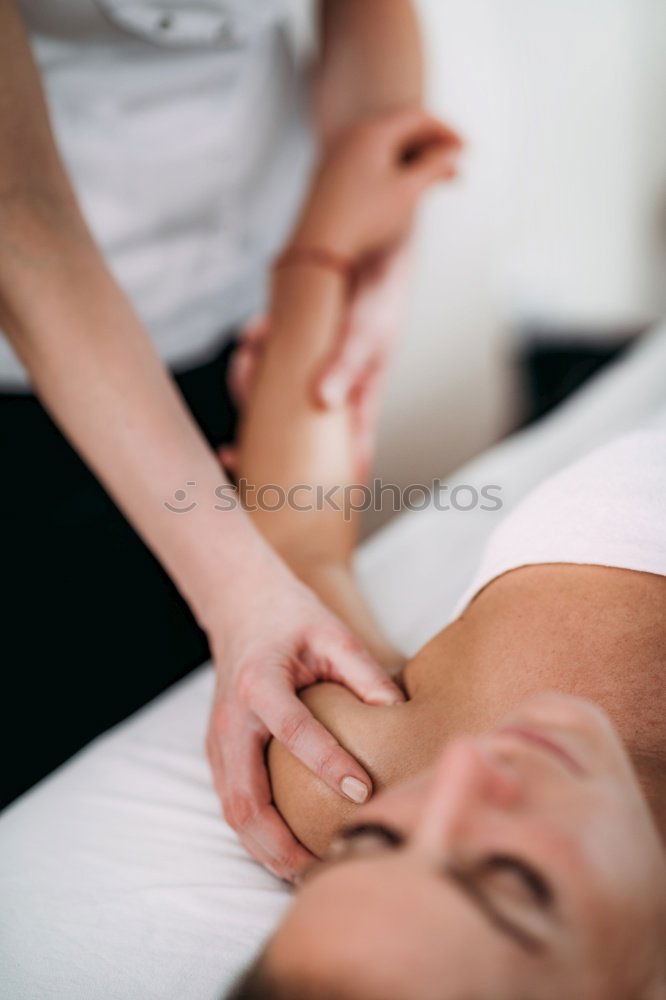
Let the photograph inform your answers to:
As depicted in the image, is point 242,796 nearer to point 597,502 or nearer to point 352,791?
point 352,791

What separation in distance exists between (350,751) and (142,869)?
214 mm

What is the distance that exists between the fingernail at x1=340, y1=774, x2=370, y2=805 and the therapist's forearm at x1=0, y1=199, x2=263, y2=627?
0.65 ft

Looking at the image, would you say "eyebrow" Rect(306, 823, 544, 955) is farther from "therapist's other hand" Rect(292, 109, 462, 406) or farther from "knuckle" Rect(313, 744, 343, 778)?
"therapist's other hand" Rect(292, 109, 462, 406)

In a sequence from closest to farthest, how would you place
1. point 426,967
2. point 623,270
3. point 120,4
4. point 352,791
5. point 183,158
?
point 426,967 < point 352,791 < point 120,4 < point 183,158 < point 623,270

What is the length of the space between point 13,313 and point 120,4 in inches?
17.0

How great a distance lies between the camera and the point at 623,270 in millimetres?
2934

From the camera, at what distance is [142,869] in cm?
73

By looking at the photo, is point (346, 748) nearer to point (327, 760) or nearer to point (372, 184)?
point (327, 760)

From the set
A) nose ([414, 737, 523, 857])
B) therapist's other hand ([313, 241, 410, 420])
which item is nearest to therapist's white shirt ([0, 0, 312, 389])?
therapist's other hand ([313, 241, 410, 420])

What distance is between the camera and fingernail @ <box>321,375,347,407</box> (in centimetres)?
111

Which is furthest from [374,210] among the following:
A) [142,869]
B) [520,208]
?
[520,208]

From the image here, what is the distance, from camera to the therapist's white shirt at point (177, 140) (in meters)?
1.00

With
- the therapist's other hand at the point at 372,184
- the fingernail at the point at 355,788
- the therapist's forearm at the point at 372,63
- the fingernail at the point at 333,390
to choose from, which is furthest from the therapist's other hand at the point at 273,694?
the therapist's forearm at the point at 372,63

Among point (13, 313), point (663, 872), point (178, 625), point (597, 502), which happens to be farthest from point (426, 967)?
point (178, 625)
